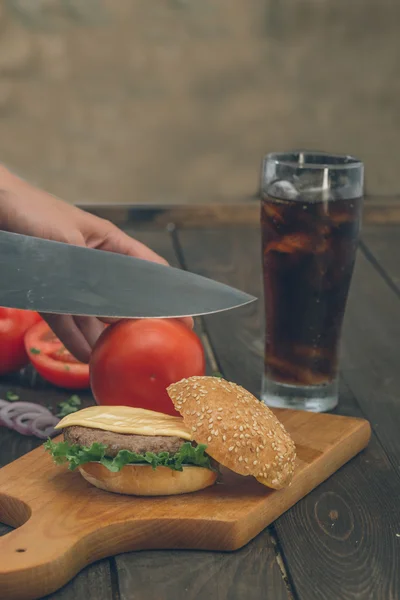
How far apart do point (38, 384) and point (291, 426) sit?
609 millimetres

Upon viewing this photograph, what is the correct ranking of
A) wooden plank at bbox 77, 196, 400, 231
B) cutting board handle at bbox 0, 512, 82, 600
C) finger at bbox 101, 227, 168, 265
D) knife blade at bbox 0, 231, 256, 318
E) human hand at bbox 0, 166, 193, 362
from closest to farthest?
cutting board handle at bbox 0, 512, 82, 600
knife blade at bbox 0, 231, 256, 318
human hand at bbox 0, 166, 193, 362
finger at bbox 101, 227, 168, 265
wooden plank at bbox 77, 196, 400, 231

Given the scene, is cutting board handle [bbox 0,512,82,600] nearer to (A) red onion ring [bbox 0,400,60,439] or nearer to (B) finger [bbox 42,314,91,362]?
(A) red onion ring [bbox 0,400,60,439]

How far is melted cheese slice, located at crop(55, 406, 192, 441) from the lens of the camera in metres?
1.55

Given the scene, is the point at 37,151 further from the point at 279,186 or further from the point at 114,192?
the point at 279,186

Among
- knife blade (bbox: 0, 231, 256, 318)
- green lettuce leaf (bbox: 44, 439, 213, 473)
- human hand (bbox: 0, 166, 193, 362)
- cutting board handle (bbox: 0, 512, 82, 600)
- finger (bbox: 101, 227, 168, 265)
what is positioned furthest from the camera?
finger (bbox: 101, 227, 168, 265)

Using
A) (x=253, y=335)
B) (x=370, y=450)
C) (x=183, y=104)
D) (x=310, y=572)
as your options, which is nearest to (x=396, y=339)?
(x=253, y=335)

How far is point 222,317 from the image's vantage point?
8.65 feet

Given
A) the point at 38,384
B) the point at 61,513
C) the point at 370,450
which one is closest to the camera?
the point at 61,513

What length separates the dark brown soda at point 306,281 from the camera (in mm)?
1930

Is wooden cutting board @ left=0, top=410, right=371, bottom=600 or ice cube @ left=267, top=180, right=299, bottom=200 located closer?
wooden cutting board @ left=0, top=410, right=371, bottom=600

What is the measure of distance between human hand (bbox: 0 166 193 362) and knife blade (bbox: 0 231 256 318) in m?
0.14

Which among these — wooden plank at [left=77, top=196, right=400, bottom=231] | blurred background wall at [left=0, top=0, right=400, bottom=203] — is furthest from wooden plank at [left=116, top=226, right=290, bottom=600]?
blurred background wall at [left=0, top=0, right=400, bottom=203]

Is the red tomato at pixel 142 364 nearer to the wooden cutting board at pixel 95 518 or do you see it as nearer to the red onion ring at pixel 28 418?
the red onion ring at pixel 28 418

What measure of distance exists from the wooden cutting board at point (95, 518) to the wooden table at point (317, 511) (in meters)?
0.02
